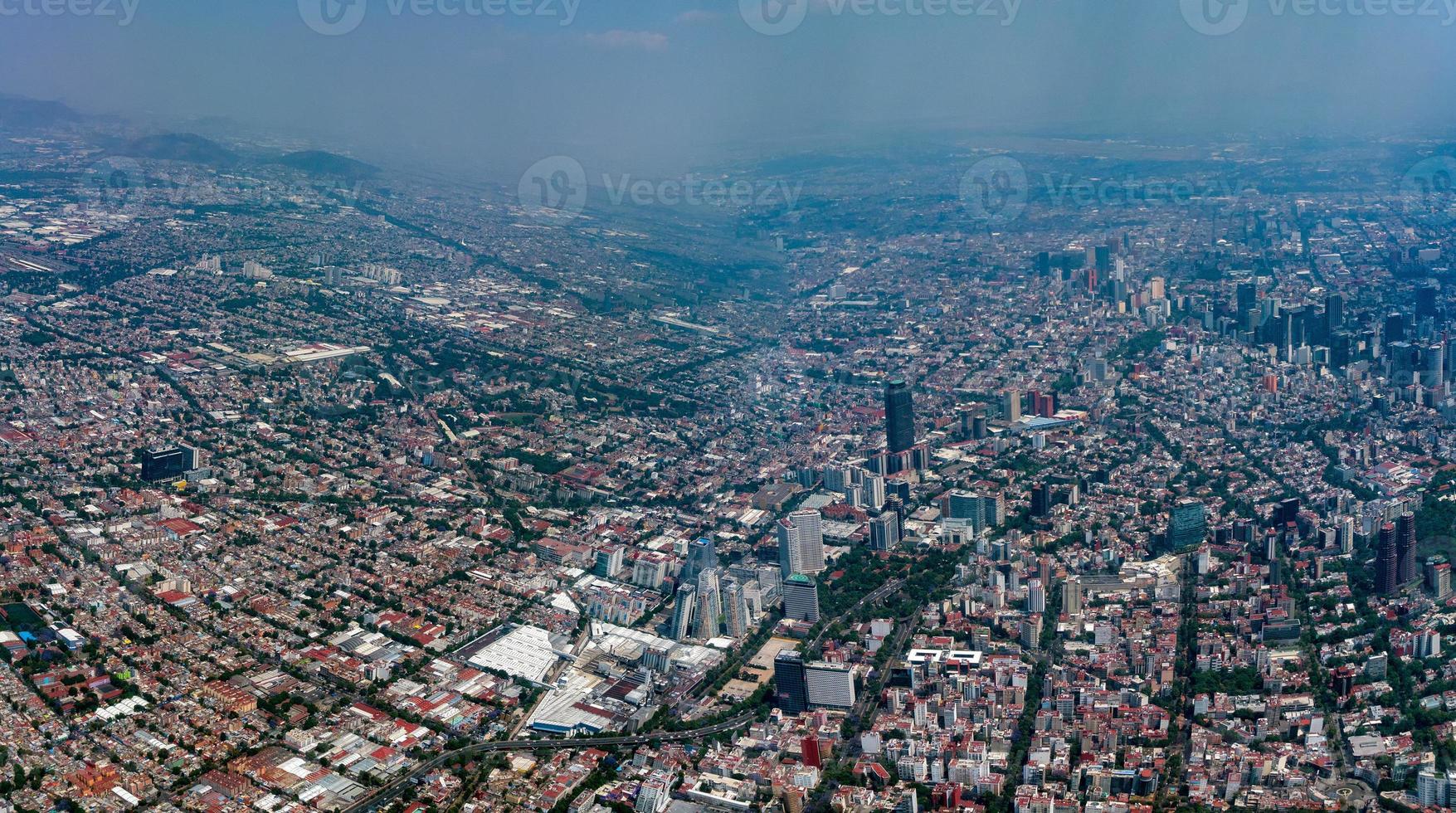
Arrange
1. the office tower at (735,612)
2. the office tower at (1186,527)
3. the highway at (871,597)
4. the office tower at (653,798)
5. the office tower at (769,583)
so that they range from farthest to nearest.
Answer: the office tower at (1186,527) → the office tower at (769,583) → the office tower at (735,612) → the highway at (871,597) → the office tower at (653,798)

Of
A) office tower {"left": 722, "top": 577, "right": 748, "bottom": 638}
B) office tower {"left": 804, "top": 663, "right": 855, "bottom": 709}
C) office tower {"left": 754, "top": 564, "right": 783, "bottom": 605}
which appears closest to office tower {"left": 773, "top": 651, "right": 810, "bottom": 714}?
office tower {"left": 804, "top": 663, "right": 855, "bottom": 709}

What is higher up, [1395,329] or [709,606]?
[1395,329]

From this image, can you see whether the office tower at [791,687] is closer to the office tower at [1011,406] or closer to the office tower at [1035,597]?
the office tower at [1035,597]

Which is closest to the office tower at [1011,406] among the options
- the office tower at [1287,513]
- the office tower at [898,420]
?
the office tower at [898,420]

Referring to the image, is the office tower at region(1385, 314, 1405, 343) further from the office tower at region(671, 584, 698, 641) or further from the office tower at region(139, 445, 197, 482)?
the office tower at region(139, 445, 197, 482)

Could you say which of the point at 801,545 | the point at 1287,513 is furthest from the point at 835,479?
the point at 1287,513

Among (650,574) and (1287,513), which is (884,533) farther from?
(1287,513)
